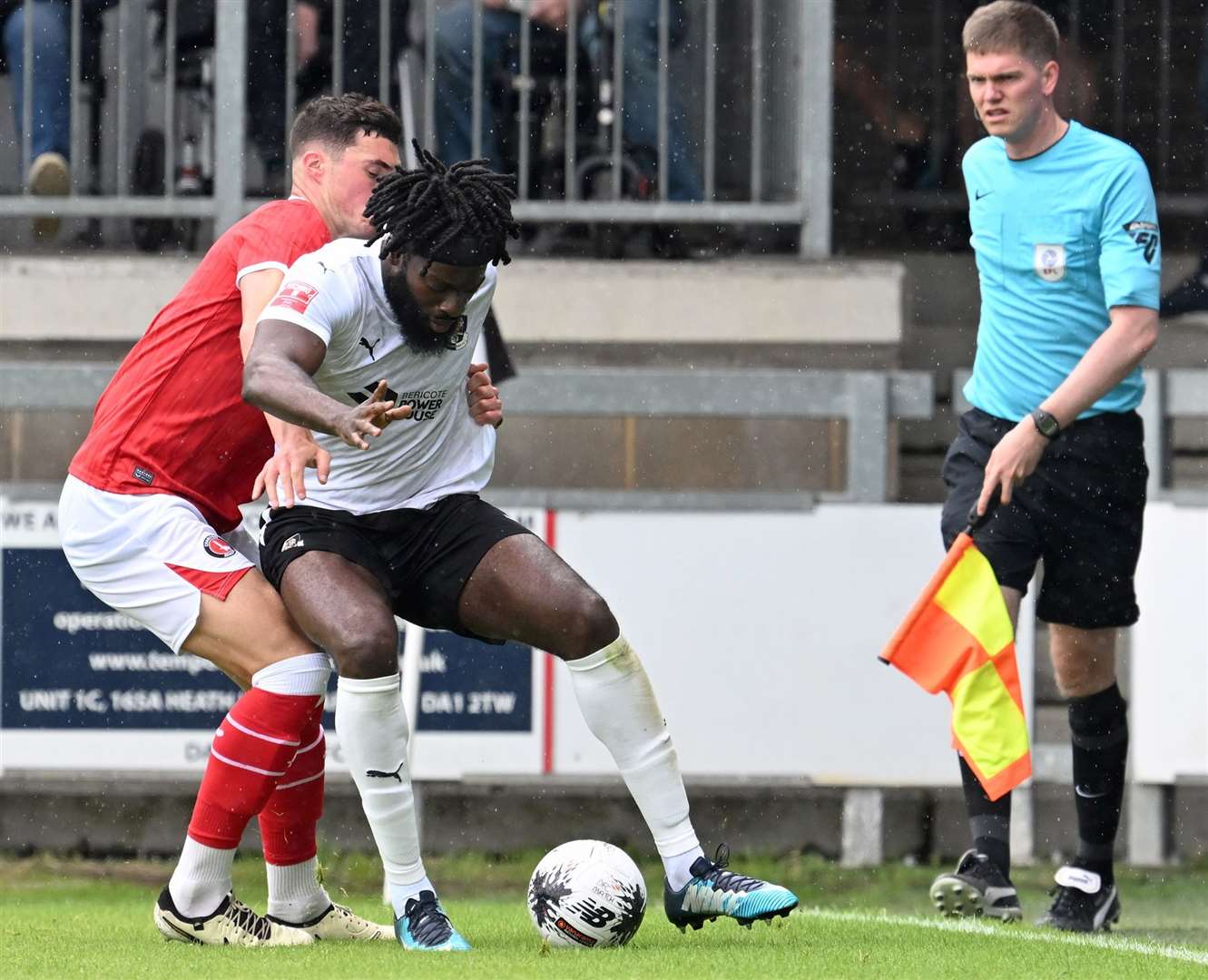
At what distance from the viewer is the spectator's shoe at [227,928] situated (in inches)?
209

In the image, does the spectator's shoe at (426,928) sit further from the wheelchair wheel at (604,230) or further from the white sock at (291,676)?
the wheelchair wheel at (604,230)

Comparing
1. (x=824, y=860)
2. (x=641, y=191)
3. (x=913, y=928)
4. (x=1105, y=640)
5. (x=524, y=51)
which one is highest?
(x=524, y=51)

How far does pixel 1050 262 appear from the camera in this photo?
6.18m

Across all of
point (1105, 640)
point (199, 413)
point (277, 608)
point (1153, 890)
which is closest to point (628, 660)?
point (277, 608)

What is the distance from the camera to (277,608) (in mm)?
5262

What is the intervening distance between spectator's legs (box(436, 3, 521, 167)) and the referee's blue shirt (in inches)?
142

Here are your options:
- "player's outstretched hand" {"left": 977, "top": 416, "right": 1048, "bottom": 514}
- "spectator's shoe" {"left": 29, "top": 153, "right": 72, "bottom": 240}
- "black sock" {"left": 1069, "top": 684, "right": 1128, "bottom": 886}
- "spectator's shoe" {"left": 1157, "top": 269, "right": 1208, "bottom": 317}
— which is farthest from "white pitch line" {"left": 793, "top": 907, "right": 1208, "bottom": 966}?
"spectator's shoe" {"left": 29, "top": 153, "right": 72, "bottom": 240}

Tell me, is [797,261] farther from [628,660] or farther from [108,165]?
[628,660]

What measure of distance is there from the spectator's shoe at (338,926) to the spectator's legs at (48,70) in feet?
16.1

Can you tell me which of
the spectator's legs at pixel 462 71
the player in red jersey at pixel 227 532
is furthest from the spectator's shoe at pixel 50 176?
the player in red jersey at pixel 227 532

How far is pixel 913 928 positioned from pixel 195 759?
3.60 metres

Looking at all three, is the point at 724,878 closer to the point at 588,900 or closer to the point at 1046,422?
the point at 588,900

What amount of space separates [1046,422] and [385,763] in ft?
6.50

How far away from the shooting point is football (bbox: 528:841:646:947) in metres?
5.09
